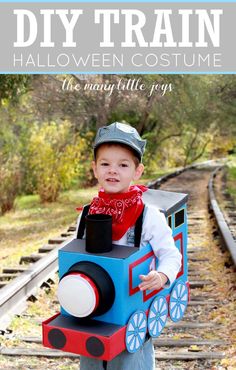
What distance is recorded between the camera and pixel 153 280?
2592 mm

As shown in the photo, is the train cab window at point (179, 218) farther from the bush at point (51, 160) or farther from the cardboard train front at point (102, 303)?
the bush at point (51, 160)

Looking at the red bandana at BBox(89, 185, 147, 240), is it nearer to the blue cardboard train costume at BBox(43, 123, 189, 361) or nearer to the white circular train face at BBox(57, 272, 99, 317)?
the blue cardboard train costume at BBox(43, 123, 189, 361)

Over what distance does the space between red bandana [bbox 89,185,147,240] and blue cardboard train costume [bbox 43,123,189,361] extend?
0.15 feet

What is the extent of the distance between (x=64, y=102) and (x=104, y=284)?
47.4 ft

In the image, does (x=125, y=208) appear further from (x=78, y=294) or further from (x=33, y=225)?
(x=33, y=225)

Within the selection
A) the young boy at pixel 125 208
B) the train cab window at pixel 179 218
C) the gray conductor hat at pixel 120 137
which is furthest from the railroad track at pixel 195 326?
the gray conductor hat at pixel 120 137

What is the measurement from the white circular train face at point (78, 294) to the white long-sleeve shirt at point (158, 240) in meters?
0.30

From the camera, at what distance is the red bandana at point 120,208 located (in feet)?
8.79

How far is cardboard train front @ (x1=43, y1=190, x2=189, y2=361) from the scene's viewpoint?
248cm

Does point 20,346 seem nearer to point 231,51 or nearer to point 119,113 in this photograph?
point 231,51

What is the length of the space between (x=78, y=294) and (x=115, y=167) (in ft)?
1.93

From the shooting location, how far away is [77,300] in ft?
8.16

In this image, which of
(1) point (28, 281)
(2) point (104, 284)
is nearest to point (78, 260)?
(2) point (104, 284)

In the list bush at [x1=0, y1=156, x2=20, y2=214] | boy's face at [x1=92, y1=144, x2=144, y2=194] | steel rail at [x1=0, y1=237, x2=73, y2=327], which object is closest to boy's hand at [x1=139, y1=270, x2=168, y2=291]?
boy's face at [x1=92, y1=144, x2=144, y2=194]
